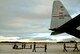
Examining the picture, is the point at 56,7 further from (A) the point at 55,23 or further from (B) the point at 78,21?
(B) the point at 78,21

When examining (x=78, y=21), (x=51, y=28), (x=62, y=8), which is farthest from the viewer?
(x=62, y=8)

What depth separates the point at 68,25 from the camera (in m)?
23.6

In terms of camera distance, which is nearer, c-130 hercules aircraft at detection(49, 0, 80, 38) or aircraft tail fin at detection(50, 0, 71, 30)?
c-130 hercules aircraft at detection(49, 0, 80, 38)

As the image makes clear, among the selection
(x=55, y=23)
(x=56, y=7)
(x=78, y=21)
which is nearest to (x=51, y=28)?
(x=55, y=23)

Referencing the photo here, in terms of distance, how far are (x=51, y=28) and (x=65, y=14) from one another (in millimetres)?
3302

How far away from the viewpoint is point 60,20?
1102 inches

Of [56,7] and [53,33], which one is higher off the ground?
[56,7]

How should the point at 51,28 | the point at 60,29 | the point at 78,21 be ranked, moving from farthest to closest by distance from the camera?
1. the point at 51,28
2. the point at 60,29
3. the point at 78,21

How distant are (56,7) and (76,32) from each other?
3.99 metres

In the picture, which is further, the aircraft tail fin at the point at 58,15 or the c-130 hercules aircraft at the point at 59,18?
the aircraft tail fin at the point at 58,15

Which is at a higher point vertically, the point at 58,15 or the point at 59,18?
the point at 58,15

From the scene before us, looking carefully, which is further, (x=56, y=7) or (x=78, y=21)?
(x=56, y=7)

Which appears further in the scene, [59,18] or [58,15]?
[58,15]

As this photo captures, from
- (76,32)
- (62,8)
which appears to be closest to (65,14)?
(62,8)
